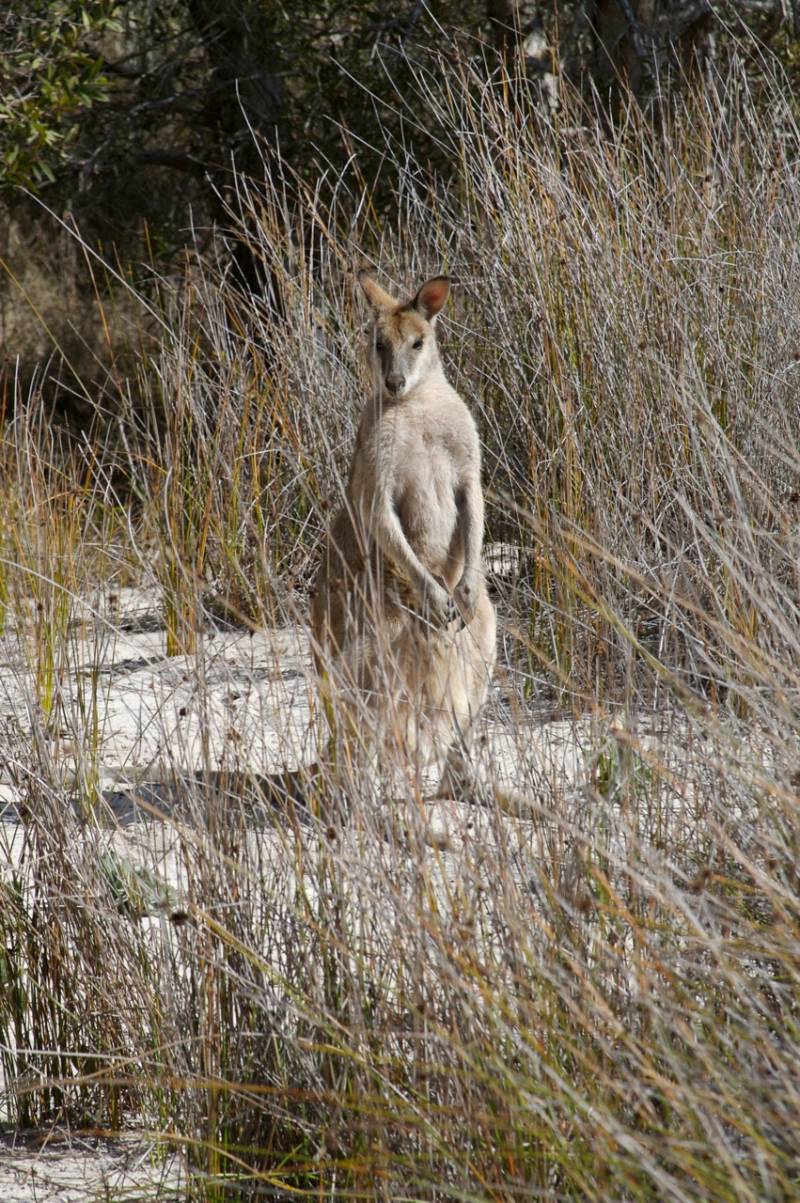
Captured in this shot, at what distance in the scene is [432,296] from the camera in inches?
167

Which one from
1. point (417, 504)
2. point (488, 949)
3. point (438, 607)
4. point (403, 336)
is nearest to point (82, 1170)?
point (488, 949)

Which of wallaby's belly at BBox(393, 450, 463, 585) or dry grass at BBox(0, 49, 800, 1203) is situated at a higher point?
wallaby's belly at BBox(393, 450, 463, 585)

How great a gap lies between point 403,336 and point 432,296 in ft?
0.49

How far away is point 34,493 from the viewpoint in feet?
14.8

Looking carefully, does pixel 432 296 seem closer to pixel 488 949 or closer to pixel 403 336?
pixel 403 336

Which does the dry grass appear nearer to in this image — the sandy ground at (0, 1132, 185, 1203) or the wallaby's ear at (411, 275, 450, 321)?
the sandy ground at (0, 1132, 185, 1203)

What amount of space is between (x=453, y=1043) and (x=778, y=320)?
3.51m

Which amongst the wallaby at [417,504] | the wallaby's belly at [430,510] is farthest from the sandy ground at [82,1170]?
the wallaby's belly at [430,510]

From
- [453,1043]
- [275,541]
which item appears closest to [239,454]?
[275,541]

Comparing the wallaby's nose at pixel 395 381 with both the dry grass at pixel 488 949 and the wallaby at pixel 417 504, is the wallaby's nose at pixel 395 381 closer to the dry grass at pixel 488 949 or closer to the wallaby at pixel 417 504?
the wallaby at pixel 417 504

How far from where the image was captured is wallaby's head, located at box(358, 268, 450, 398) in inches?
165

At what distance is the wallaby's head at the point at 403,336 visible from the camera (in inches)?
165

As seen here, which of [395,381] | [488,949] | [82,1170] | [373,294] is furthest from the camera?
[373,294]

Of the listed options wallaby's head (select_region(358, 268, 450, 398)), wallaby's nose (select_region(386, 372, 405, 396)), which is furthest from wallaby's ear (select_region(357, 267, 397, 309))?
wallaby's nose (select_region(386, 372, 405, 396))
